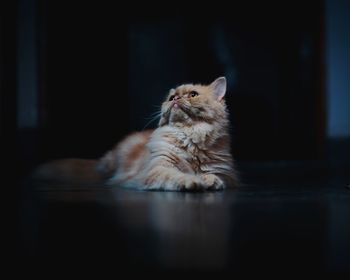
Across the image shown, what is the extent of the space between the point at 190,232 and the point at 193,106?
1129mm

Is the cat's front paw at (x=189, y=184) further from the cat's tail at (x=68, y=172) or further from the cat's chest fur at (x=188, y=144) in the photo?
the cat's tail at (x=68, y=172)

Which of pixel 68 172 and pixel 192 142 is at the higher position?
pixel 192 142

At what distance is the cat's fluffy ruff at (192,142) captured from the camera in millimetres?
2148

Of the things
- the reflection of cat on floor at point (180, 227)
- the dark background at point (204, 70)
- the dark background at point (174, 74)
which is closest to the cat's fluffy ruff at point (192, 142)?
the reflection of cat on floor at point (180, 227)

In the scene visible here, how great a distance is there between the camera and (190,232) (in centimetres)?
114

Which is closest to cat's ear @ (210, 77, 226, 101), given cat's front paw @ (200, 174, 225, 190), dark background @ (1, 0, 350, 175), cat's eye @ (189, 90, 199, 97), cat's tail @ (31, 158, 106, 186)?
cat's eye @ (189, 90, 199, 97)

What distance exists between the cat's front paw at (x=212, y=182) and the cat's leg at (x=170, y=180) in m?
0.06

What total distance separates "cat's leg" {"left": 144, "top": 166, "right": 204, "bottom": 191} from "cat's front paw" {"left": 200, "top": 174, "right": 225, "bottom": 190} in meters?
0.06

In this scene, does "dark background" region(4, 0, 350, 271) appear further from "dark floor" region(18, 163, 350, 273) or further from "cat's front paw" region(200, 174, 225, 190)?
"dark floor" region(18, 163, 350, 273)

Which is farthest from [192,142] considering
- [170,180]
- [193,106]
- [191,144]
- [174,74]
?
[174,74]

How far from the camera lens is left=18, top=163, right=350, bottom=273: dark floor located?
90cm

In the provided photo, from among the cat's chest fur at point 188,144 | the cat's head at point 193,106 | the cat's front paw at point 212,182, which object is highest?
the cat's head at point 193,106

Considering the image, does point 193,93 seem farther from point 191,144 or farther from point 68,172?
point 68,172

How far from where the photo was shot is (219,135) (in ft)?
7.49
